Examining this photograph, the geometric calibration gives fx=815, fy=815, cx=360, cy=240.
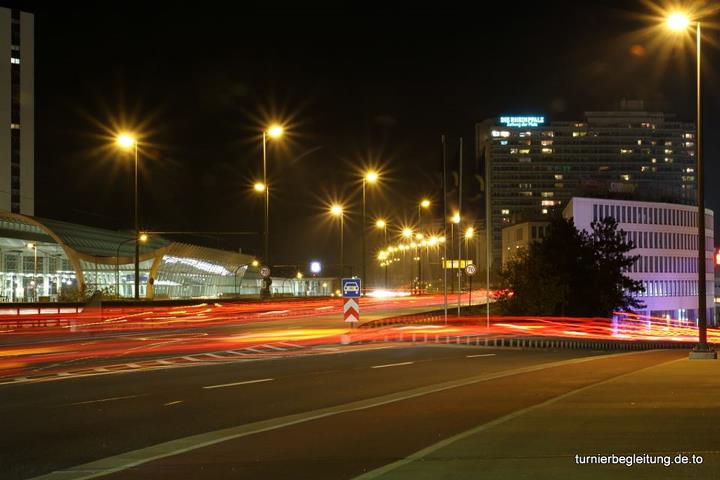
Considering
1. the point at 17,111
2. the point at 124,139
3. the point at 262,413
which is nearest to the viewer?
the point at 262,413

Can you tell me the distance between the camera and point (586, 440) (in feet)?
31.1

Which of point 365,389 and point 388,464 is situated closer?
point 388,464

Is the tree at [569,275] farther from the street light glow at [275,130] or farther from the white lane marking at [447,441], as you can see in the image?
the white lane marking at [447,441]

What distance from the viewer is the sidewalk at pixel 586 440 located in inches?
310

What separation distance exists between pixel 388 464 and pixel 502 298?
49.8 metres

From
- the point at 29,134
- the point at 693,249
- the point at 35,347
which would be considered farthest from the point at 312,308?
the point at 693,249

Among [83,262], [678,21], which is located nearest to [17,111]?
[83,262]

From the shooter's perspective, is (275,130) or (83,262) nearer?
(275,130)

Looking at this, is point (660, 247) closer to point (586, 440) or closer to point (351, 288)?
point (351, 288)

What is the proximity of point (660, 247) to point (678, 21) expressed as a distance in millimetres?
102841

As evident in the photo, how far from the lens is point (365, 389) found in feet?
52.5

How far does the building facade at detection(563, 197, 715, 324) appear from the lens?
11344 centimetres

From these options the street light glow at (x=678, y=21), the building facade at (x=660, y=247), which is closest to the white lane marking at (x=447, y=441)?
the street light glow at (x=678, y=21)

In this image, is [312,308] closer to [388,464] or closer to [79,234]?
[79,234]
